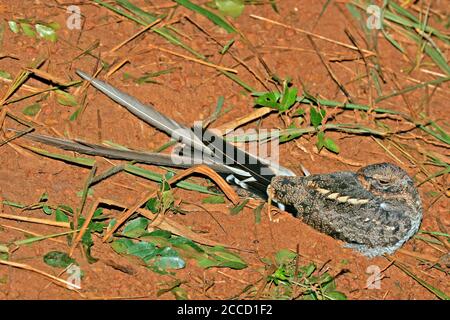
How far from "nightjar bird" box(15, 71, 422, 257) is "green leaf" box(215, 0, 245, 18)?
3.78 ft

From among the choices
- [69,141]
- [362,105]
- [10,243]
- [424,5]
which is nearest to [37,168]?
[69,141]

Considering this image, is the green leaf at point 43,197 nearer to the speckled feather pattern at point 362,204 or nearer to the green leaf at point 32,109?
the green leaf at point 32,109

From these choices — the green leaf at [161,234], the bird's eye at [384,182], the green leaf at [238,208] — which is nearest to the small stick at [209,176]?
the green leaf at [238,208]

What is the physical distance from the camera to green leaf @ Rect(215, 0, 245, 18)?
5676mm

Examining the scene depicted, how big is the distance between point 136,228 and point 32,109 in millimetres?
1044

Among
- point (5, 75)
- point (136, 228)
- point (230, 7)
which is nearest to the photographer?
point (136, 228)

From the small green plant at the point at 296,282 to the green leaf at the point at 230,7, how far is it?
198 cm

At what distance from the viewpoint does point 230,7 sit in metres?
5.70

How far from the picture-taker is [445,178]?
5.23 metres

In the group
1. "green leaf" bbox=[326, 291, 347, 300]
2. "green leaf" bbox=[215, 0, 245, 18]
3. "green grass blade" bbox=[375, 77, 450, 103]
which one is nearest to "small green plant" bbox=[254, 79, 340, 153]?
"green grass blade" bbox=[375, 77, 450, 103]

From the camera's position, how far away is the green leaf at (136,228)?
4406 mm

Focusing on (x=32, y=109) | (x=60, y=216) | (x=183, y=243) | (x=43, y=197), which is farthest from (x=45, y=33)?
(x=183, y=243)

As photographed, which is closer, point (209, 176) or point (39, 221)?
point (39, 221)

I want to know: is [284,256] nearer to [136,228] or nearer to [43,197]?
[136,228]
